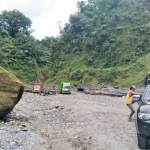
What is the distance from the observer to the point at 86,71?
53.2m

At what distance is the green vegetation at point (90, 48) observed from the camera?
51406 mm

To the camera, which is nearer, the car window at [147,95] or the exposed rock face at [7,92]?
the car window at [147,95]

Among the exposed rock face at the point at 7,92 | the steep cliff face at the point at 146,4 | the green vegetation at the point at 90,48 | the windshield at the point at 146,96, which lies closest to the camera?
the windshield at the point at 146,96

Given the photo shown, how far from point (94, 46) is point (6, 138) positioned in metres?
53.6

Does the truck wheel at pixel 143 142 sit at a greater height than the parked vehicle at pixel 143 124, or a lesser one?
lesser

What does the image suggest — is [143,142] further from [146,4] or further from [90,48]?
[146,4]

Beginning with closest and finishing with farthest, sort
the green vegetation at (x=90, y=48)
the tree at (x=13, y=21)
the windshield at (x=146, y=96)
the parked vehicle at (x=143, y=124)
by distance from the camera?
the parked vehicle at (x=143, y=124) < the windshield at (x=146, y=96) < the green vegetation at (x=90, y=48) < the tree at (x=13, y=21)

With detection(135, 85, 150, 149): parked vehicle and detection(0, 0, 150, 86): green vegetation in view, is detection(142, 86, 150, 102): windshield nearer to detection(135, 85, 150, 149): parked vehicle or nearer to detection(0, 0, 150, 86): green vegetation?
detection(135, 85, 150, 149): parked vehicle

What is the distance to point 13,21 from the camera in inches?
2677

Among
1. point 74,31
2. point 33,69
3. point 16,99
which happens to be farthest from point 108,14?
point 16,99

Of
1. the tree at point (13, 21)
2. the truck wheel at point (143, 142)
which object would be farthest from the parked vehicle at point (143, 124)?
the tree at point (13, 21)

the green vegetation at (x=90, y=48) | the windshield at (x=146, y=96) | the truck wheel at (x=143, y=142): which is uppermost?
the green vegetation at (x=90, y=48)

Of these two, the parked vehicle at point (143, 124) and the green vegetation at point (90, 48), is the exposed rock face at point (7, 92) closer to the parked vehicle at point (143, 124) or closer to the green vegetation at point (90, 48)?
the parked vehicle at point (143, 124)

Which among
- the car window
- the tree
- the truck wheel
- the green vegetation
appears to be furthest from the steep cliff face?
the truck wheel
